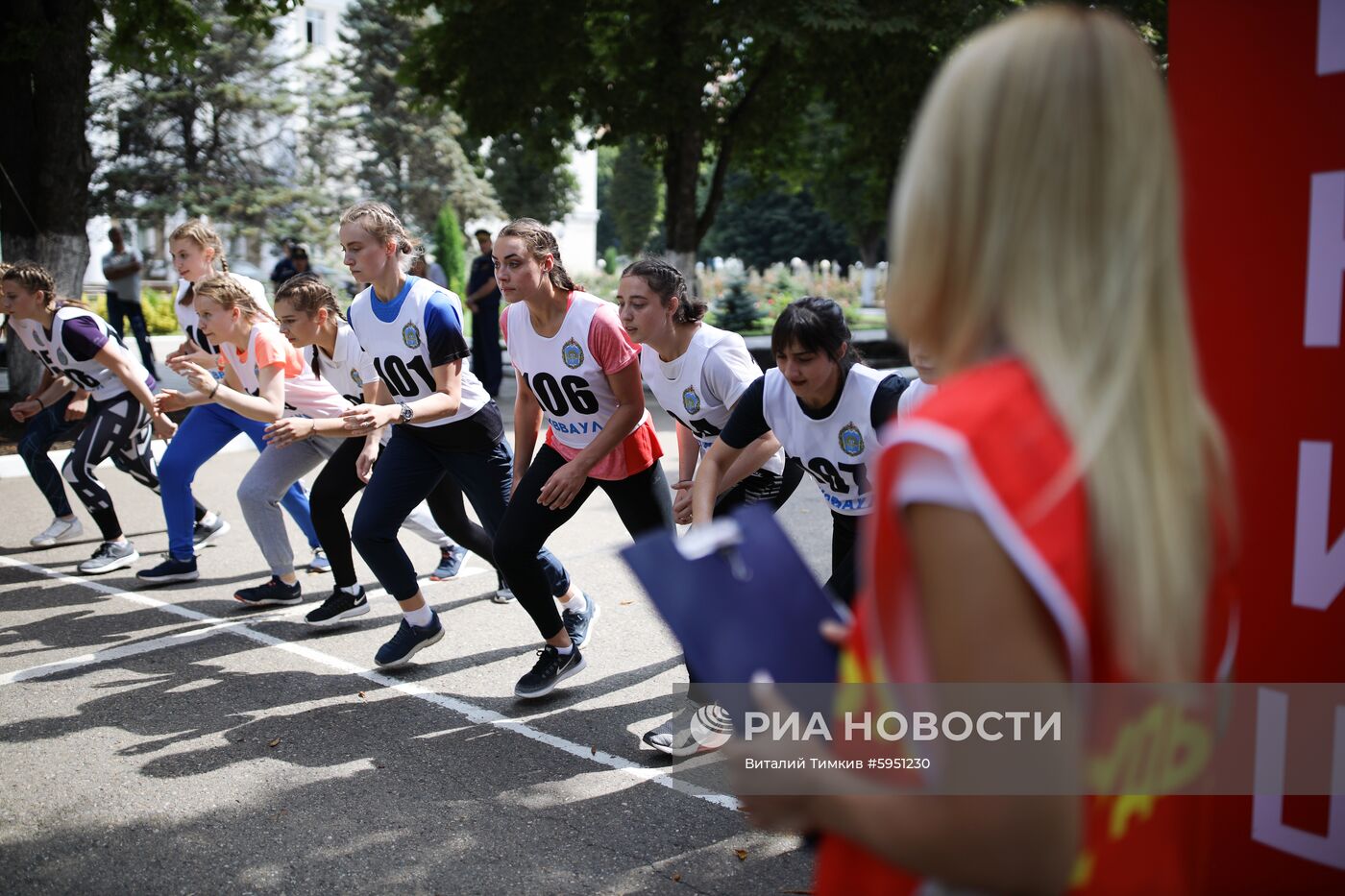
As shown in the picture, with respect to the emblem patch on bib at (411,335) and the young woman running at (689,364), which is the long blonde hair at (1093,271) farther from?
the emblem patch on bib at (411,335)

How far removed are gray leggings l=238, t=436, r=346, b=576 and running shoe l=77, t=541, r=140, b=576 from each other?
58.7 inches

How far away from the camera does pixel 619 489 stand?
16.1ft

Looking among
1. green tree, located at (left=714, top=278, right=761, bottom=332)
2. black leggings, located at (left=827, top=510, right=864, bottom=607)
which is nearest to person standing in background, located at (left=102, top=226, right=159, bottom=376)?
black leggings, located at (left=827, top=510, right=864, bottom=607)

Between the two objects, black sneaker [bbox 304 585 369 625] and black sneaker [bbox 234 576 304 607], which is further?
black sneaker [bbox 234 576 304 607]

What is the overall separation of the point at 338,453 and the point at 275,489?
26.0 inches

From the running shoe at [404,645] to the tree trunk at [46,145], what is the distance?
29.8 ft

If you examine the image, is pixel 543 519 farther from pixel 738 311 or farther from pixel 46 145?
pixel 738 311

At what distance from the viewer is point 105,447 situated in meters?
7.24

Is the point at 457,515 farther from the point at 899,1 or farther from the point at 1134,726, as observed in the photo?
the point at 899,1

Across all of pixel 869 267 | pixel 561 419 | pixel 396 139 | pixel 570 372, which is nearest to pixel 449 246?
pixel 396 139

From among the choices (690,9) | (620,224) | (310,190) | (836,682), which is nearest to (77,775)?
(836,682)

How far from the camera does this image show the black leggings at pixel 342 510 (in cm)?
585

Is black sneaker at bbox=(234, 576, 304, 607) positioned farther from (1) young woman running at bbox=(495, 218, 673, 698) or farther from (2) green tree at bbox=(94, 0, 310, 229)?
(2) green tree at bbox=(94, 0, 310, 229)

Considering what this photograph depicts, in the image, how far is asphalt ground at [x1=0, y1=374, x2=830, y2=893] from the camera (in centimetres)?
352
